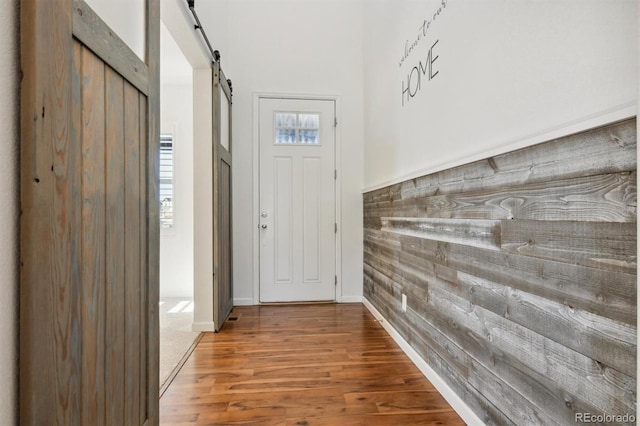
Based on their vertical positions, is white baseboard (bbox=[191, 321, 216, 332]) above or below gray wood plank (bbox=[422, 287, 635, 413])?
below

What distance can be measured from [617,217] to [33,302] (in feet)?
4.58

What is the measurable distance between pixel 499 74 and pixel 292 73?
8.96ft

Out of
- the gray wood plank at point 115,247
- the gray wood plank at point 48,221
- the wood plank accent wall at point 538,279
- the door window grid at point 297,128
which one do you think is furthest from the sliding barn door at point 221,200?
the gray wood plank at point 48,221

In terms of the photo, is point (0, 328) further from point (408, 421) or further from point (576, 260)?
point (408, 421)

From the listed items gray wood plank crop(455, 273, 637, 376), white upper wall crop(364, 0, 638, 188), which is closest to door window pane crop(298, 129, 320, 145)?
white upper wall crop(364, 0, 638, 188)

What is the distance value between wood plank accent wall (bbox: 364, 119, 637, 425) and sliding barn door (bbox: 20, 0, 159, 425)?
1.37 metres

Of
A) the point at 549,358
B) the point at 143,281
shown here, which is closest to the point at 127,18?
the point at 143,281

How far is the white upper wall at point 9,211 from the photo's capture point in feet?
2.24

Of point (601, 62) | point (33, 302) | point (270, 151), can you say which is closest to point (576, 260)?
point (601, 62)

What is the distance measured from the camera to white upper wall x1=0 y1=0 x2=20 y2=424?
0.68 m

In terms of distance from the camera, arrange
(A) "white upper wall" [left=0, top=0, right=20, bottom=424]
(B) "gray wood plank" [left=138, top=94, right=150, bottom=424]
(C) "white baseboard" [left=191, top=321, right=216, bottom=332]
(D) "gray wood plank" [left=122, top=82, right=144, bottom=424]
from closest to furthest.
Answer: (A) "white upper wall" [left=0, top=0, right=20, bottom=424], (D) "gray wood plank" [left=122, top=82, right=144, bottom=424], (B) "gray wood plank" [left=138, top=94, right=150, bottom=424], (C) "white baseboard" [left=191, top=321, right=216, bottom=332]

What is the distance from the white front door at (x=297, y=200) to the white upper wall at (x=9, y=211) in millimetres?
2882

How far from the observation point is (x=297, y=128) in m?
3.66

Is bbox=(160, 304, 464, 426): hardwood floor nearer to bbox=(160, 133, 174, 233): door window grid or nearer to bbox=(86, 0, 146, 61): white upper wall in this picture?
bbox=(86, 0, 146, 61): white upper wall
